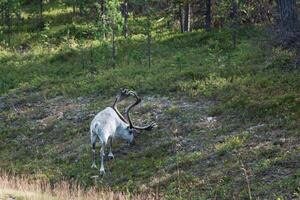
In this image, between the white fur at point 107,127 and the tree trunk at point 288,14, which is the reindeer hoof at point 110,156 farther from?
the tree trunk at point 288,14

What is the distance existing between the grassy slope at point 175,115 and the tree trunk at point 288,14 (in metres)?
1.52

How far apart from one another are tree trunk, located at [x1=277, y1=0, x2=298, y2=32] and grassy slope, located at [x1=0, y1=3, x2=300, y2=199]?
1525 millimetres

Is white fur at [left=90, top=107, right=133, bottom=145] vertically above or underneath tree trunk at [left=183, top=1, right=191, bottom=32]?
underneath

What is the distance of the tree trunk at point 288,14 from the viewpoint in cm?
2051

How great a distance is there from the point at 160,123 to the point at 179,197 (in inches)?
241

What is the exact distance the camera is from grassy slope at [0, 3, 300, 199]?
51.4 ft

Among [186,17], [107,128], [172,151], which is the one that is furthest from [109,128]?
[186,17]

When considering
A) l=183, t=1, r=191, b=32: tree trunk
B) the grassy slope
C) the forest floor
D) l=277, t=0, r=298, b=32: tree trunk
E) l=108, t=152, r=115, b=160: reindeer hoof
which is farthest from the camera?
l=183, t=1, r=191, b=32: tree trunk

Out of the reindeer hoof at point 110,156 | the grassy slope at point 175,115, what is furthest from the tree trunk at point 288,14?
the reindeer hoof at point 110,156

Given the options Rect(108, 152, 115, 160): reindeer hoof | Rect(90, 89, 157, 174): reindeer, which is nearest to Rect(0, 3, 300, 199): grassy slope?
Rect(108, 152, 115, 160): reindeer hoof

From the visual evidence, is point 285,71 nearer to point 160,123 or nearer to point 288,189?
point 160,123

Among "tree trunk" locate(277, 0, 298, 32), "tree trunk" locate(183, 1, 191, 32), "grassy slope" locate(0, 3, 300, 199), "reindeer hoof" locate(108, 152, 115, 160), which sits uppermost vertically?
"tree trunk" locate(277, 0, 298, 32)

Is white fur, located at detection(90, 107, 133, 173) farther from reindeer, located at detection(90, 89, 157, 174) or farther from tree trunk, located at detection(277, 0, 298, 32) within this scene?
tree trunk, located at detection(277, 0, 298, 32)

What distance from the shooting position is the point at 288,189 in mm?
13508
